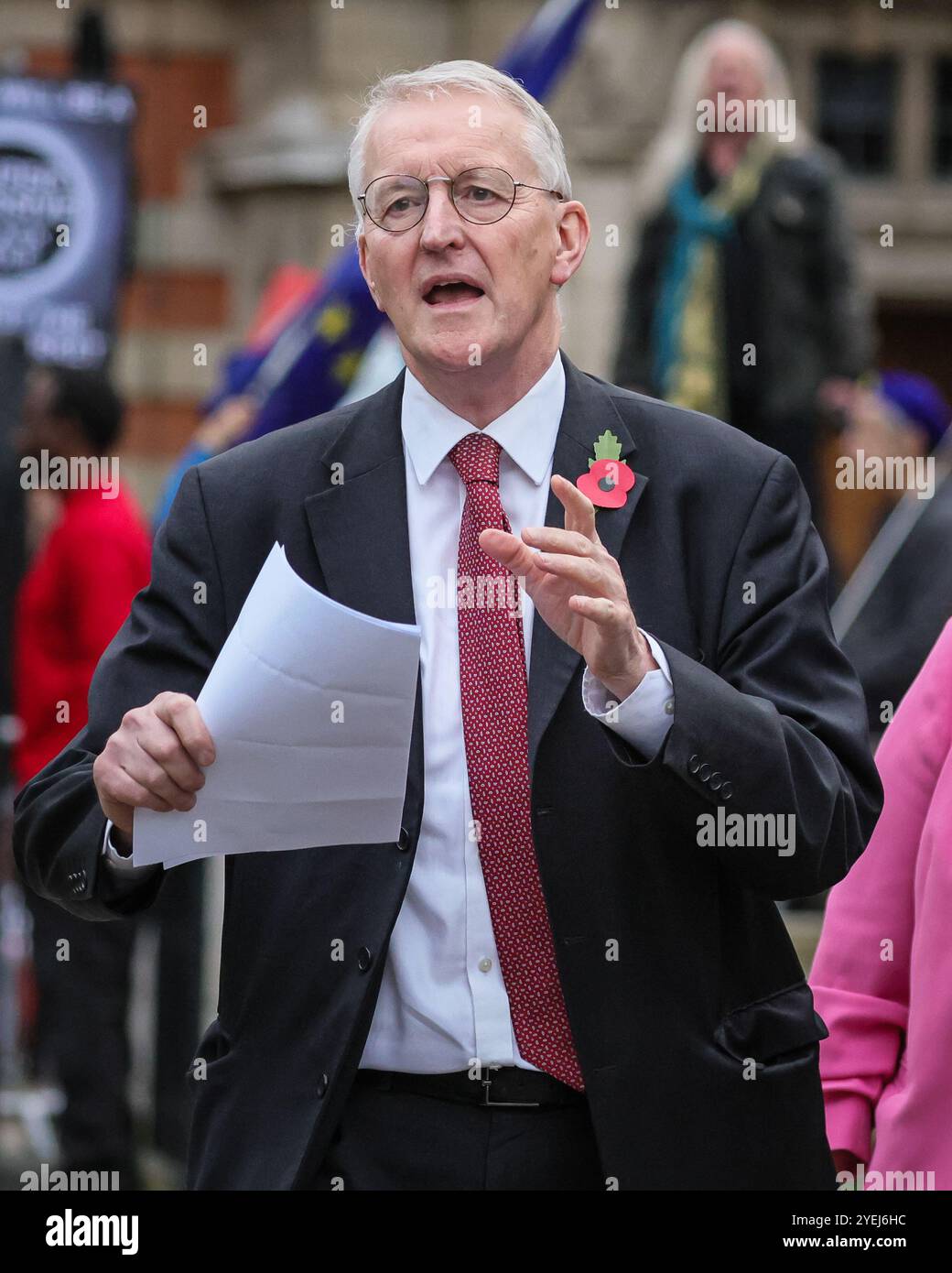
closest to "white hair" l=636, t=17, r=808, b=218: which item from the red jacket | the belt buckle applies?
the red jacket

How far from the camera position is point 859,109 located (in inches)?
539

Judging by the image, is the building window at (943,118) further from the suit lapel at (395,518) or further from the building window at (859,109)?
the suit lapel at (395,518)

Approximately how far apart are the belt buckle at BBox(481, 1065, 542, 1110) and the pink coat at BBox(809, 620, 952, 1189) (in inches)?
23.0

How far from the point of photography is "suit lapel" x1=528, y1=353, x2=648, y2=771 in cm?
295

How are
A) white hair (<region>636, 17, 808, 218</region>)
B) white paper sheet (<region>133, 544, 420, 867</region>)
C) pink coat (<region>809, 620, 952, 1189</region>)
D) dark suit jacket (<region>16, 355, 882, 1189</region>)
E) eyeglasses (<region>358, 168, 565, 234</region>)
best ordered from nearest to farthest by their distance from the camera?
white paper sheet (<region>133, 544, 420, 867</region>)
dark suit jacket (<region>16, 355, 882, 1189</region>)
eyeglasses (<region>358, 168, 565, 234</region>)
pink coat (<region>809, 620, 952, 1189</region>)
white hair (<region>636, 17, 808, 218</region>)

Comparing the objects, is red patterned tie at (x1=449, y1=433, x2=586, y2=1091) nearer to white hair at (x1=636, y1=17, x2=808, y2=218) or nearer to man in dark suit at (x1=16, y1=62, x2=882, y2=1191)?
man in dark suit at (x1=16, y1=62, x2=882, y2=1191)

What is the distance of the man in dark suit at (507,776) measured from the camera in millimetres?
2836

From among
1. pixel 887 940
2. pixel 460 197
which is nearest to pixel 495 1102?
pixel 887 940

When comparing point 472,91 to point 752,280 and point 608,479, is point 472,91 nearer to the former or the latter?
point 608,479

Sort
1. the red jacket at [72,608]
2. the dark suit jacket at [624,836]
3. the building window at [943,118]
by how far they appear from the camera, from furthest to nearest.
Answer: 1. the building window at [943,118]
2. the red jacket at [72,608]
3. the dark suit jacket at [624,836]

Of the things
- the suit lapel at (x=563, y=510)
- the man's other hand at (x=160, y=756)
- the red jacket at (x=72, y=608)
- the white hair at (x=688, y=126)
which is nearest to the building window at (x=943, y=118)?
the white hair at (x=688, y=126)

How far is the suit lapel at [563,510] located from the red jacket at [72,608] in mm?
3949

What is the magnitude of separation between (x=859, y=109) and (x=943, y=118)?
21.9 inches

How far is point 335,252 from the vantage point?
40.8 feet
